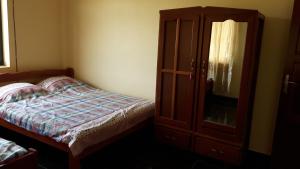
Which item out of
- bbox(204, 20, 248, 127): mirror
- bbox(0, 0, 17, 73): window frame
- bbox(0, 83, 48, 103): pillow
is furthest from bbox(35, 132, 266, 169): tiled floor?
bbox(0, 0, 17, 73): window frame

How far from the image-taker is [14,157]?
1.78 meters

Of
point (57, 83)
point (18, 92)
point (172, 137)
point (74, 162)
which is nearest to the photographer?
point (74, 162)

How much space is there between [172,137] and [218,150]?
0.55 meters

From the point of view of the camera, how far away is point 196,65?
264 centimetres

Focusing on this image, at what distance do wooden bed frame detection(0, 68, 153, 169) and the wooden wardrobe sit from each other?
1.91 feet

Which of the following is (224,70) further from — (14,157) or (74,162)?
(14,157)

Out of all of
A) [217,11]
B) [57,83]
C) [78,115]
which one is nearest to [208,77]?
[217,11]

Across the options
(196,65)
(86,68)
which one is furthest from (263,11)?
(86,68)

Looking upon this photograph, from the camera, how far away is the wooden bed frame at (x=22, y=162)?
1.70m

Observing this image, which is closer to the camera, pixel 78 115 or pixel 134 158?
pixel 78 115

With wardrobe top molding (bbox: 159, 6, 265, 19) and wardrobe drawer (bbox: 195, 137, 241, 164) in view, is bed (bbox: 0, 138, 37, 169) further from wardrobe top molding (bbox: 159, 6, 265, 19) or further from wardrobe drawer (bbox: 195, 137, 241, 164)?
wardrobe top molding (bbox: 159, 6, 265, 19)

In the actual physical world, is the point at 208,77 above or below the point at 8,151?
above

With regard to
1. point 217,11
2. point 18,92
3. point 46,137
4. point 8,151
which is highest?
point 217,11

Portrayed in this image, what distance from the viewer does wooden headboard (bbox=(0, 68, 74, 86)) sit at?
3.43 meters
